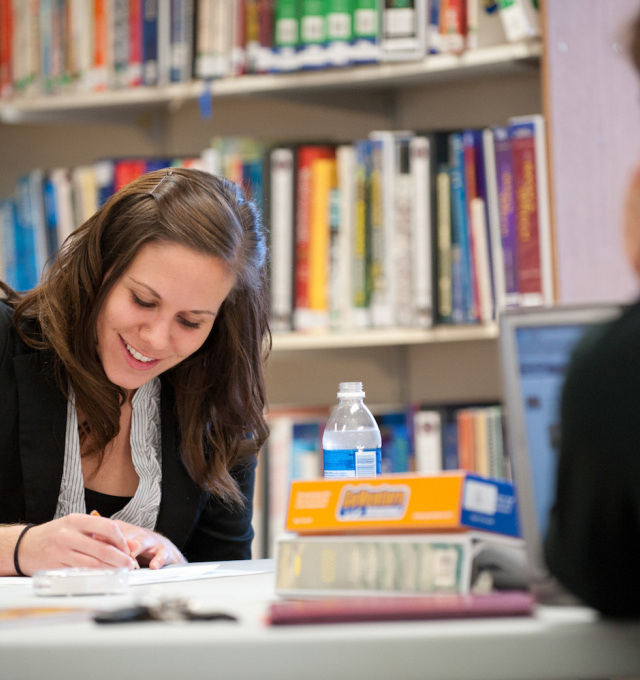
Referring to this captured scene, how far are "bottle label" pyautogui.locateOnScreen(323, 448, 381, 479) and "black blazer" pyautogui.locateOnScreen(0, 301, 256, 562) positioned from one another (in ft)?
1.08

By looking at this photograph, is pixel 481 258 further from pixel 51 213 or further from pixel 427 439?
pixel 51 213

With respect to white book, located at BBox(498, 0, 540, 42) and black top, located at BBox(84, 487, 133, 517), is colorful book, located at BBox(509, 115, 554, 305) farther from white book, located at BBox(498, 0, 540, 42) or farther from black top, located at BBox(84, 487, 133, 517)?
black top, located at BBox(84, 487, 133, 517)

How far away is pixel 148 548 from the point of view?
1.23m

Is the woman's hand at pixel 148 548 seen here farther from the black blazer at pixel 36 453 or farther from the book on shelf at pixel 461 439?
the book on shelf at pixel 461 439

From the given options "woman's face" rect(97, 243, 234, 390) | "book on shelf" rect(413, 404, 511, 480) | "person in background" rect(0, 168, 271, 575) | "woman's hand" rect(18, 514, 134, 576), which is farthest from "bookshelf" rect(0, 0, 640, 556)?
"woman's hand" rect(18, 514, 134, 576)

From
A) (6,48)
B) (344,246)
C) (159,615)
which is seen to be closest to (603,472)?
(159,615)

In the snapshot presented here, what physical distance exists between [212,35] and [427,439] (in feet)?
3.53

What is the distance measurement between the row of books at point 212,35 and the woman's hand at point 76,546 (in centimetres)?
131

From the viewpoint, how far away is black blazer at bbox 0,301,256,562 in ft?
4.50

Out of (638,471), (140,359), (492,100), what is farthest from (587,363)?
(492,100)

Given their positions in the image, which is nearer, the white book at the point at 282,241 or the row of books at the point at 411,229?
the row of books at the point at 411,229

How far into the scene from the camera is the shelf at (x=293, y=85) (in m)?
1.94

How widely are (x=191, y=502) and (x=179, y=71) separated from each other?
113 cm

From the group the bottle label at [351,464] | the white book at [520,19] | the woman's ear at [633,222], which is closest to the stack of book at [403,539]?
the woman's ear at [633,222]
